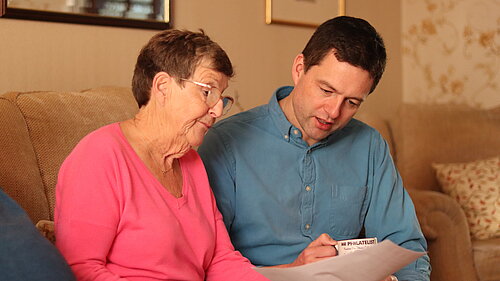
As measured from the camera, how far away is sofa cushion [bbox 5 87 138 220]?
5.44 feet

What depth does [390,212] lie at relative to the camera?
1.94m

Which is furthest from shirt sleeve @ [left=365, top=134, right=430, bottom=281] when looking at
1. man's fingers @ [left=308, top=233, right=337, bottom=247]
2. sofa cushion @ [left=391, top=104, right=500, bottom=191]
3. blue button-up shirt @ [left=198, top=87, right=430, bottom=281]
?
sofa cushion @ [left=391, top=104, right=500, bottom=191]

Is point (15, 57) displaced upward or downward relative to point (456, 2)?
downward

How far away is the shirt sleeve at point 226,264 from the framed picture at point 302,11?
1752mm

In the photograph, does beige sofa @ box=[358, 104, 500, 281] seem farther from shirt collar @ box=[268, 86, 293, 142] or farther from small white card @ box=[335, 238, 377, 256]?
small white card @ box=[335, 238, 377, 256]

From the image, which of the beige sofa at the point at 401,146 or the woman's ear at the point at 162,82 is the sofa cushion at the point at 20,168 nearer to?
the beige sofa at the point at 401,146

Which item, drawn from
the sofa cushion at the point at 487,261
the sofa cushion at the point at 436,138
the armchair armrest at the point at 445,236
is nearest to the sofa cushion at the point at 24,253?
the armchair armrest at the point at 445,236

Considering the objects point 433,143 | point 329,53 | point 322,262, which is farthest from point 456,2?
point 322,262

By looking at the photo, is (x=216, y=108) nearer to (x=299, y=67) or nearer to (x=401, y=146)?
(x=299, y=67)

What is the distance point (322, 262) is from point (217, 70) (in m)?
0.50

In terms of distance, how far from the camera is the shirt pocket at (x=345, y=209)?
188cm

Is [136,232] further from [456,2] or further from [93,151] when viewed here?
[456,2]

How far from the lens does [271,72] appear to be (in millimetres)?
3166

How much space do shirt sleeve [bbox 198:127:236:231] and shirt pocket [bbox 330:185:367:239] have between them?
1.00 ft
